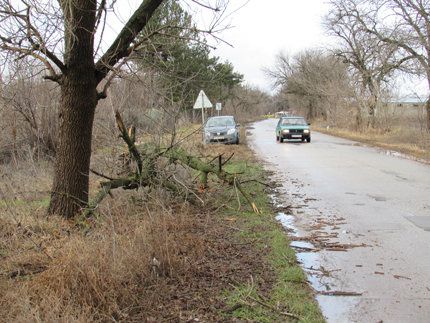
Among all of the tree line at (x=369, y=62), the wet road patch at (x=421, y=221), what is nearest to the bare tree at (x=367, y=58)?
the tree line at (x=369, y=62)

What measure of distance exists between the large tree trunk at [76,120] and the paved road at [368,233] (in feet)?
12.7

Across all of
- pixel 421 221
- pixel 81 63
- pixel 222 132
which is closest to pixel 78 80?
pixel 81 63

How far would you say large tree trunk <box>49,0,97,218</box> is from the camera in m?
7.16

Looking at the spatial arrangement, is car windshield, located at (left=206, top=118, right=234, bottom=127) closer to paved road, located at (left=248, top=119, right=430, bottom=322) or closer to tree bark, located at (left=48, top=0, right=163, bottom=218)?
paved road, located at (left=248, top=119, right=430, bottom=322)

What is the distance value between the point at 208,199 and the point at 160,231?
3.24m

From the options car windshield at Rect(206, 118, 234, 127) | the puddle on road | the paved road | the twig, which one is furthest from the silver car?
the twig

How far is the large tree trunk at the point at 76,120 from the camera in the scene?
23.5ft

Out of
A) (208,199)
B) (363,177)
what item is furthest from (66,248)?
(363,177)

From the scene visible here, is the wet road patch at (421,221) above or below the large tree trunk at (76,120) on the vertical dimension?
below

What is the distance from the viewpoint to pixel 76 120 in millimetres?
7383

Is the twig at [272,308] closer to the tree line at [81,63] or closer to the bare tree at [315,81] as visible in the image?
the tree line at [81,63]

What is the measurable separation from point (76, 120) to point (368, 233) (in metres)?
5.17

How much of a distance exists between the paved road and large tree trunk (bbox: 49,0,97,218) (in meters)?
3.88

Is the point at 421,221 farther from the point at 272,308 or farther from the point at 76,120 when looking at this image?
the point at 76,120
